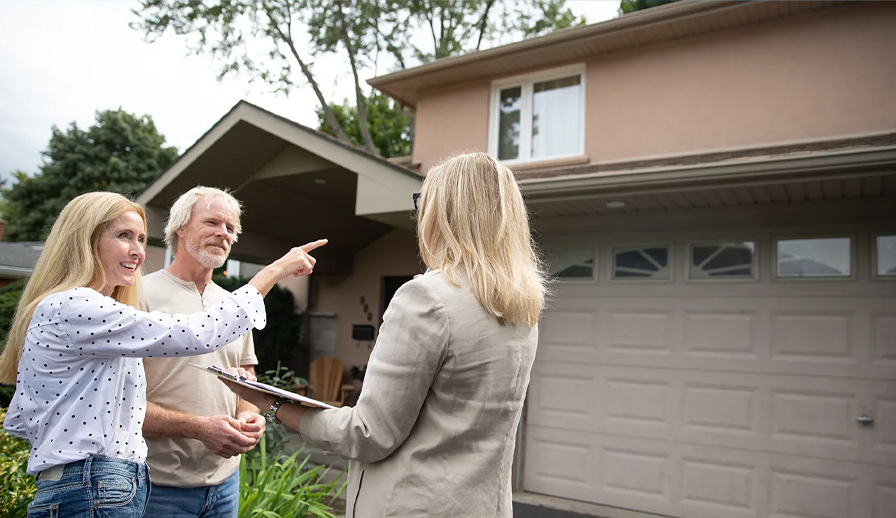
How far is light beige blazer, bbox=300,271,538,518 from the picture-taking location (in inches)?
53.4

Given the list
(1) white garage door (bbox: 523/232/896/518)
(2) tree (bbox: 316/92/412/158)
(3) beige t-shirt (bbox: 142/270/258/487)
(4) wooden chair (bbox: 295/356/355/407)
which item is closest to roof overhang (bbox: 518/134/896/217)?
(1) white garage door (bbox: 523/232/896/518)

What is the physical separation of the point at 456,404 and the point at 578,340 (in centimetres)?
493

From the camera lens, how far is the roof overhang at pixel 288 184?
19.4 ft

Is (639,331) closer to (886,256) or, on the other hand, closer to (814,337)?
(814,337)

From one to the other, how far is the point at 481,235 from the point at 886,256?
15.9 feet

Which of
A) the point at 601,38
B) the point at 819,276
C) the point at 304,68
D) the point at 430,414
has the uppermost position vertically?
the point at 304,68

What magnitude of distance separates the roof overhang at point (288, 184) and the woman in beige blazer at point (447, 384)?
4.02m

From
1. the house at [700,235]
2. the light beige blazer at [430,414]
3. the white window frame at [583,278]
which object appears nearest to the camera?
the light beige blazer at [430,414]

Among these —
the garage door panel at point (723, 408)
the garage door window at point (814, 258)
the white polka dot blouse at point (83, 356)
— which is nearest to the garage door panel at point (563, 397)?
the garage door panel at point (723, 408)

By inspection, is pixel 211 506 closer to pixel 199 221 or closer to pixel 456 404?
pixel 199 221

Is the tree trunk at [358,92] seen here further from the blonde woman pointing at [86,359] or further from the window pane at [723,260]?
the blonde woman pointing at [86,359]

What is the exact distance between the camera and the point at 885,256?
4898 millimetres

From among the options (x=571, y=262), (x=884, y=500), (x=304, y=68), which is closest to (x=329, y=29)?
(x=304, y=68)

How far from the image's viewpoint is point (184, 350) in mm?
1643
